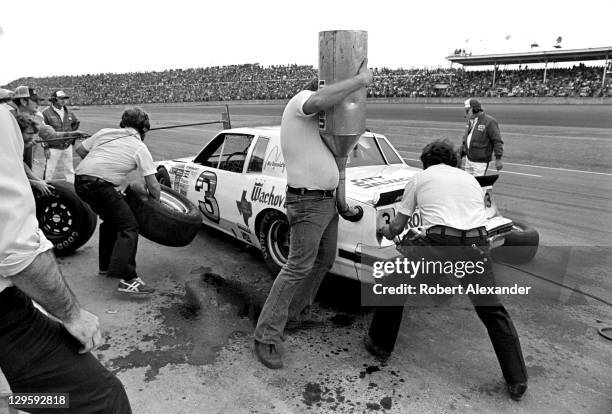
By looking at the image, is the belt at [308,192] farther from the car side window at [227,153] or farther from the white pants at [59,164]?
the white pants at [59,164]

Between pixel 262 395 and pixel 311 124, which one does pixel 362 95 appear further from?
pixel 262 395

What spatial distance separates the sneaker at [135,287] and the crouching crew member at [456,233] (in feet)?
7.38

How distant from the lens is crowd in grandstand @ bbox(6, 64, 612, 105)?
44188 millimetres

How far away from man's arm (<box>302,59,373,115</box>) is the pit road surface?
173cm

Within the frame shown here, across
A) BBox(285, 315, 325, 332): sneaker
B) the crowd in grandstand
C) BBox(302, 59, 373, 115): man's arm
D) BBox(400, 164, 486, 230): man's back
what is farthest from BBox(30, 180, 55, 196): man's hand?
the crowd in grandstand

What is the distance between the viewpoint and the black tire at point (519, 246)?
4.98 metres

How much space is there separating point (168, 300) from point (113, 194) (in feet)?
3.55

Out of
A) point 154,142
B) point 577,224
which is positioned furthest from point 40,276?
point 154,142

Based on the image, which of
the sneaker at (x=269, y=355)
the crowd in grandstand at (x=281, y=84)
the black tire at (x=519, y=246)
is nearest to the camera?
the sneaker at (x=269, y=355)

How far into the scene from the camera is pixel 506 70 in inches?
2067

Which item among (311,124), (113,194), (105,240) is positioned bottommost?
(105,240)

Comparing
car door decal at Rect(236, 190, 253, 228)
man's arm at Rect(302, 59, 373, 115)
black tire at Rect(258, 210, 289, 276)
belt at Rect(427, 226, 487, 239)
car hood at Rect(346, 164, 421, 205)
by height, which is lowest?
black tire at Rect(258, 210, 289, 276)

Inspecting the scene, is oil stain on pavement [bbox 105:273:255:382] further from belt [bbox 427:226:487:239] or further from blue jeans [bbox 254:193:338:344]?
belt [bbox 427:226:487:239]

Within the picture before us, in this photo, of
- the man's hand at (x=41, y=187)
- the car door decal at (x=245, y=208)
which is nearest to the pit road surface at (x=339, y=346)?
the car door decal at (x=245, y=208)
